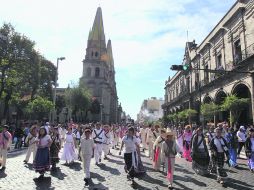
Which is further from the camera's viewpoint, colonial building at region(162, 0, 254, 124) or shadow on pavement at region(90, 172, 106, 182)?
colonial building at region(162, 0, 254, 124)

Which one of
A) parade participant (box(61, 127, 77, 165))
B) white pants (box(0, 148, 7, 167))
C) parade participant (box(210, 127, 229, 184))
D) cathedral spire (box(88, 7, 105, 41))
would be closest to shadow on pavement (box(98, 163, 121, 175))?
parade participant (box(61, 127, 77, 165))

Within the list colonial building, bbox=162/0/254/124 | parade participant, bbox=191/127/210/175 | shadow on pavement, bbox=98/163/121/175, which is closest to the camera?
parade participant, bbox=191/127/210/175

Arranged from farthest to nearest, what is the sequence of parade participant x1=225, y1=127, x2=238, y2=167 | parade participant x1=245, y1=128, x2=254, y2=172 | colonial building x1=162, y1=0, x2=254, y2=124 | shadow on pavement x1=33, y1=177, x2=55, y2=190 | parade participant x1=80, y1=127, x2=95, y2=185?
colonial building x1=162, y1=0, x2=254, y2=124 < parade participant x1=225, y1=127, x2=238, y2=167 < parade participant x1=245, y1=128, x2=254, y2=172 < parade participant x1=80, y1=127, x2=95, y2=185 < shadow on pavement x1=33, y1=177, x2=55, y2=190

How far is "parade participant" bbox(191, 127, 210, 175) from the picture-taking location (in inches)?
418

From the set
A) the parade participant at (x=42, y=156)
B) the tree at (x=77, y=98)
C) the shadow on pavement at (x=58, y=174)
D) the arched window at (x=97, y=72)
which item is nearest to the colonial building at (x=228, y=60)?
the shadow on pavement at (x=58, y=174)

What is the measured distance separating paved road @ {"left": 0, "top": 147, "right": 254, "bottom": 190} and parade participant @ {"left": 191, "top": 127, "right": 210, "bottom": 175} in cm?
33

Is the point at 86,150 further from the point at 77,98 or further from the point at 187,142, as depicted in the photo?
the point at 77,98

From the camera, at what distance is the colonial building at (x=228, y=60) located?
2511 centimetres

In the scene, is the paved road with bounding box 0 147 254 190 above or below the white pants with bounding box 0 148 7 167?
below

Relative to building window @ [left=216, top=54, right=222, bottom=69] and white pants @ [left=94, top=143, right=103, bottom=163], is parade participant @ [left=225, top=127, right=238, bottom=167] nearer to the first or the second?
white pants @ [left=94, top=143, right=103, bottom=163]

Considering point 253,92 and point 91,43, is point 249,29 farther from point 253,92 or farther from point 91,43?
point 91,43

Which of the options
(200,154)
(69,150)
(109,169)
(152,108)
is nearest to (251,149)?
(200,154)

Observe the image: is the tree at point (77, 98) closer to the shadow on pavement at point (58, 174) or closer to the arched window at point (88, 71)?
the arched window at point (88, 71)

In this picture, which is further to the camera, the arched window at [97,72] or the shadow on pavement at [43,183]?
the arched window at [97,72]
